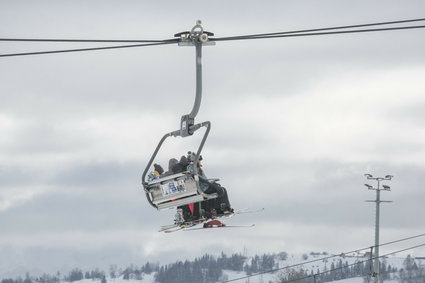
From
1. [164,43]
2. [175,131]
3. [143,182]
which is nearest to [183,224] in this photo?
[143,182]

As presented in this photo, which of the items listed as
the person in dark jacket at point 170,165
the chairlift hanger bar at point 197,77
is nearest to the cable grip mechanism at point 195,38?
the chairlift hanger bar at point 197,77

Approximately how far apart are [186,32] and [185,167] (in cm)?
752

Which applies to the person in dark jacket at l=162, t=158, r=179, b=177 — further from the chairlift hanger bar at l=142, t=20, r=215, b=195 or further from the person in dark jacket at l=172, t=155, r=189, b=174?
the chairlift hanger bar at l=142, t=20, r=215, b=195

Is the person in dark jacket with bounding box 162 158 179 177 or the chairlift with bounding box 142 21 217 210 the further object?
the person in dark jacket with bounding box 162 158 179 177

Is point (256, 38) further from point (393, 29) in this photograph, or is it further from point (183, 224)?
point (183, 224)

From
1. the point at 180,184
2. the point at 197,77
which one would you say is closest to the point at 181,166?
the point at 180,184

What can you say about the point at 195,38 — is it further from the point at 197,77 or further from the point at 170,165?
the point at 170,165

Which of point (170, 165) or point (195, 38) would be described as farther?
point (170, 165)

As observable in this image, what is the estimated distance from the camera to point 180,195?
3688cm

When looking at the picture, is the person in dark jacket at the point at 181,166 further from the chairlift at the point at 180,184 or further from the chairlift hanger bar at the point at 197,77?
the chairlift hanger bar at the point at 197,77

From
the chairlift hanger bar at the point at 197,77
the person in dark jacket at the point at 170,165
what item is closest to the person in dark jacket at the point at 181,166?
the person in dark jacket at the point at 170,165

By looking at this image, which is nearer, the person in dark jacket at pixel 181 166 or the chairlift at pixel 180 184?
the chairlift at pixel 180 184

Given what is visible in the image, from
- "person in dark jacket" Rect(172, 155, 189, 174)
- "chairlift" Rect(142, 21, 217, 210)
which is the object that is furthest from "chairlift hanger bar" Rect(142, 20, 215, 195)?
"person in dark jacket" Rect(172, 155, 189, 174)

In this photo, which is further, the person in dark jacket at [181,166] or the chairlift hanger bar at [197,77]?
the person in dark jacket at [181,166]
